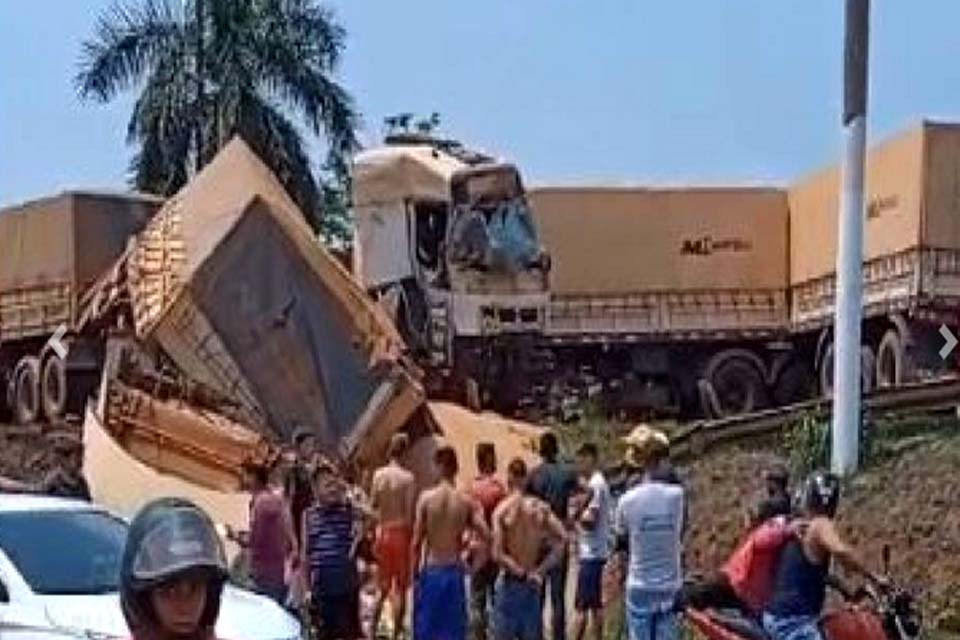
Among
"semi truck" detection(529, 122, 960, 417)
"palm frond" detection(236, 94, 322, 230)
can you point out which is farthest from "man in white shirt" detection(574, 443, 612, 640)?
"palm frond" detection(236, 94, 322, 230)

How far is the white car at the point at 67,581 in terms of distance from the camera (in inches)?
511

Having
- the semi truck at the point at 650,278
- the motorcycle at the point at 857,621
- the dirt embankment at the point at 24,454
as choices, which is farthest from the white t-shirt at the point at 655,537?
the semi truck at the point at 650,278

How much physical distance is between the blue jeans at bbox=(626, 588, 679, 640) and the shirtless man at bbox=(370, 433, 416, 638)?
2.80 metres

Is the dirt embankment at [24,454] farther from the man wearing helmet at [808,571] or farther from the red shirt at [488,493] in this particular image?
the man wearing helmet at [808,571]

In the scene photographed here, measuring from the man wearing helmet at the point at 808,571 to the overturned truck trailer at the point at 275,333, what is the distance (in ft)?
54.3

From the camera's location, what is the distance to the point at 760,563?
12.0 m

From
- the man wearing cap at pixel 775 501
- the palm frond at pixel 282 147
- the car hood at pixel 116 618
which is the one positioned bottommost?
the car hood at pixel 116 618

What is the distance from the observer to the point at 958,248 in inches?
1291

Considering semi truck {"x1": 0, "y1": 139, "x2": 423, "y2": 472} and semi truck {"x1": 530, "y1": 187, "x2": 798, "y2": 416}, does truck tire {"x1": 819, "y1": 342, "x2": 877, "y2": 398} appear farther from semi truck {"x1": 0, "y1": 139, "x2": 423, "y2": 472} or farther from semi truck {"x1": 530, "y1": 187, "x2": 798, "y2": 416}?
semi truck {"x1": 0, "y1": 139, "x2": 423, "y2": 472}

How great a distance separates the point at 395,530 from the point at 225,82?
2553 cm

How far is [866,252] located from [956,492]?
1376cm

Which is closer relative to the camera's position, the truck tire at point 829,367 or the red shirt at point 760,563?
the red shirt at point 760,563

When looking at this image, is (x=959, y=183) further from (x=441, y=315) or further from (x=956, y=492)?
(x=956, y=492)

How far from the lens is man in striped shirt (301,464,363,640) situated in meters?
17.3
